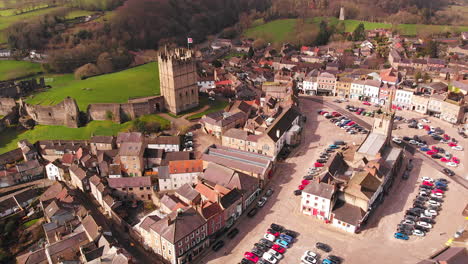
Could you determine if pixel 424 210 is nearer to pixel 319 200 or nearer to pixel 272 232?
pixel 319 200

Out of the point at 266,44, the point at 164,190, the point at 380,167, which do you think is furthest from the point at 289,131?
the point at 266,44

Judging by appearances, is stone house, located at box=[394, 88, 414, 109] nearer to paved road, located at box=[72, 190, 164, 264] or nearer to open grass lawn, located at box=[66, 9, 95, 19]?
paved road, located at box=[72, 190, 164, 264]

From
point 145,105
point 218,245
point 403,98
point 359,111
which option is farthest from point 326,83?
point 218,245

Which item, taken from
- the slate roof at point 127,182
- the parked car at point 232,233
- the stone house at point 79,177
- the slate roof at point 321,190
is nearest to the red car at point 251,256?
the parked car at point 232,233

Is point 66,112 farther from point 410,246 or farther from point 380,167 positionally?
point 410,246

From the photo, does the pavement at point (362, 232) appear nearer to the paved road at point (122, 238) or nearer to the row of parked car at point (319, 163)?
the row of parked car at point (319, 163)

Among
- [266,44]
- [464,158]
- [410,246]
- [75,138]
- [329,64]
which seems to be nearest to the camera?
[410,246]
